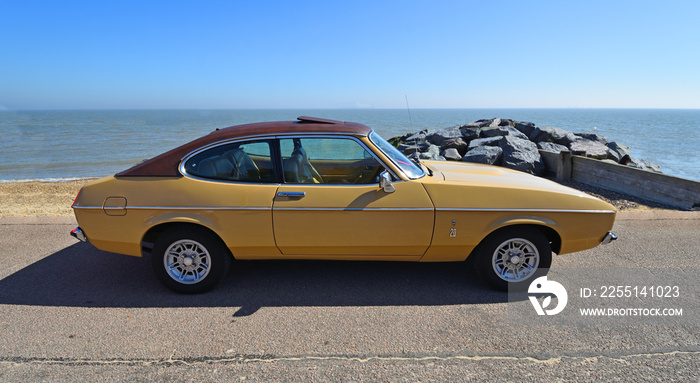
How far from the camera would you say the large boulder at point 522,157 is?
9.84 m

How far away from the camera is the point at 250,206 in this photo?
3654mm

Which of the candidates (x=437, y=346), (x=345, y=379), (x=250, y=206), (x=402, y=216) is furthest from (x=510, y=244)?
(x=250, y=206)

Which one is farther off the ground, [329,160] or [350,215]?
[329,160]

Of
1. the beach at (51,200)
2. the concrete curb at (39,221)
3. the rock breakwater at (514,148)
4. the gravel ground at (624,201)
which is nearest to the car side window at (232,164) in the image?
the concrete curb at (39,221)

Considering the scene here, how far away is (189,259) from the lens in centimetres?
382

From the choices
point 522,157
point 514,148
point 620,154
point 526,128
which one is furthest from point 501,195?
point 526,128

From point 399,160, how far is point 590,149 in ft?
33.0

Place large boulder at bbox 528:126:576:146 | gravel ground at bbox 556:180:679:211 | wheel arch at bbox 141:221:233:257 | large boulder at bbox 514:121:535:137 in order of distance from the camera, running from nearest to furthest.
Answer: wheel arch at bbox 141:221:233:257, gravel ground at bbox 556:180:679:211, large boulder at bbox 528:126:576:146, large boulder at bbox 514:121:535:137

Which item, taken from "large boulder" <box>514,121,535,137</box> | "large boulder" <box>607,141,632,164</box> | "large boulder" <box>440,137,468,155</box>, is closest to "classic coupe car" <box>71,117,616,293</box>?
"large boulder" <box>440,137,468,155</box>

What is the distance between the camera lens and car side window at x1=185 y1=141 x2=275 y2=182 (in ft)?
12.5

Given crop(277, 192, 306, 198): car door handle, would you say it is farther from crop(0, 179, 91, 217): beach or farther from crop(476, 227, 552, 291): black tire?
crop(0, 179, 91, 217): beach

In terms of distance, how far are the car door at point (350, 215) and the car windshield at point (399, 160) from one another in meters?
0.13

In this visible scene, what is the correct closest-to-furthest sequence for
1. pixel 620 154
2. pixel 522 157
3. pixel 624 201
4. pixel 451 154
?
pixel 624 201
pixel 522 157
pixel 451 154
pixel 620 154

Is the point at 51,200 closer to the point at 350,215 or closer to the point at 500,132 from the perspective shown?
the point at 350,215
